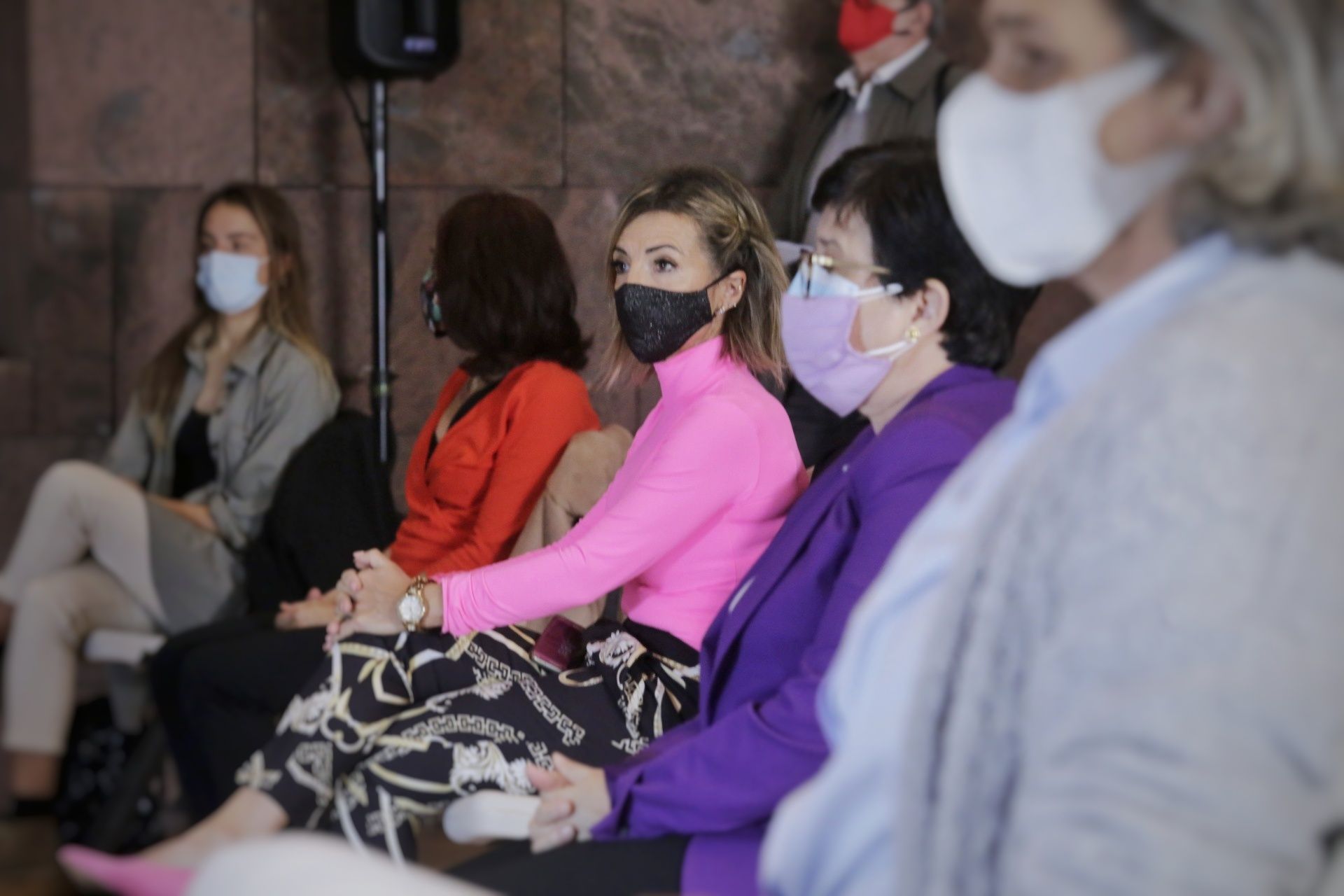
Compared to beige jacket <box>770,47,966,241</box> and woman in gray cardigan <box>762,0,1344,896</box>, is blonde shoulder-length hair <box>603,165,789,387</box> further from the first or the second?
woman in gray cardigan <box>762,0,1344,896</box>

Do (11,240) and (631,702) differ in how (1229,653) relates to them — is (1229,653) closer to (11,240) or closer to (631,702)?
(631,702)

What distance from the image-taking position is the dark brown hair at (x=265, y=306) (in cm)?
309

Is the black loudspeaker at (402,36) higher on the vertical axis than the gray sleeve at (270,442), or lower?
higher

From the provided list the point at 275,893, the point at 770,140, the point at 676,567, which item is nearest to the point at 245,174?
the point at 770,140

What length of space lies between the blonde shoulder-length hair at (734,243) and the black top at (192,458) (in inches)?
50.3

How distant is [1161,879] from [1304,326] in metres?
0.30

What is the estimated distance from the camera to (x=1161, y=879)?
699 mm

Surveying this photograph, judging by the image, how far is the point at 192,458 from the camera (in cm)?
306

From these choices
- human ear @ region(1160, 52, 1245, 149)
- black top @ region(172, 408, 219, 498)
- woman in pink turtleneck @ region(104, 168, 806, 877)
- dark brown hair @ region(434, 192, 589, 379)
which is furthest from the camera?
black top @ region(172, 408, 219, 498)

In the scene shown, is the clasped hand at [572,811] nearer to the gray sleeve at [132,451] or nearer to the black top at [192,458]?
the black top at [192,458]

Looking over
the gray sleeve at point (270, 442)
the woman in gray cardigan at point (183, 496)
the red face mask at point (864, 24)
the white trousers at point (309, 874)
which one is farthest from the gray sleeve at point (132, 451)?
the white trousers at point (309, 874)

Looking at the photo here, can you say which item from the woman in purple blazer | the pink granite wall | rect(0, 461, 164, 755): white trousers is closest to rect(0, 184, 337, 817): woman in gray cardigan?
rect(0, 461, 164, 755): white trousers

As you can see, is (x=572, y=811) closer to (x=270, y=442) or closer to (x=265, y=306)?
(x=270, y=442)

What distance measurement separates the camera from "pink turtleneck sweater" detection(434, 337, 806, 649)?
6.06 feet
